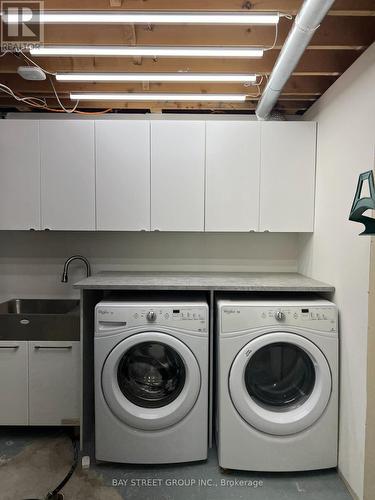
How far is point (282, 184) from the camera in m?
2.20

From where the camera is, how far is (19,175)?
2.19 meters

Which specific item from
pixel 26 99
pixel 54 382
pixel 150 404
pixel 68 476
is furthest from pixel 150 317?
pixel 26 99

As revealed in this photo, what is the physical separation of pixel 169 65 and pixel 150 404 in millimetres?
2237

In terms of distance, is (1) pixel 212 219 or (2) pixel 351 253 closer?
(2) pixel 351 253

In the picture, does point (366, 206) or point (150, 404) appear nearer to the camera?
point (366, 206)

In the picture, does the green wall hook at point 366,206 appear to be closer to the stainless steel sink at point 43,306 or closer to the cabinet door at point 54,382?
the cabinet door at point 54,382

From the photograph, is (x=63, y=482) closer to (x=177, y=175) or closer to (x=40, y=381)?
(x=40, y=381)

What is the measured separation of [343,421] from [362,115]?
1815mm

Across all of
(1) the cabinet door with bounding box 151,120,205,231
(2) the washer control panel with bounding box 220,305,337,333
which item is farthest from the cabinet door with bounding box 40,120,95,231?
(2) the washer control panel with bounding box 220,305,337,333

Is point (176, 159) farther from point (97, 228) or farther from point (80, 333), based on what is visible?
point (80, 333)

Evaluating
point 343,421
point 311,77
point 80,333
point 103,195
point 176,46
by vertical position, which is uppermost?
point 311,77

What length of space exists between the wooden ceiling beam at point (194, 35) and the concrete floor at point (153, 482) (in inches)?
102

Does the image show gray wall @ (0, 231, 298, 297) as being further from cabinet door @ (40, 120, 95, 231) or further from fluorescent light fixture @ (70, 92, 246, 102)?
fluorescent light fixture @ (70, 92, 246, 102)

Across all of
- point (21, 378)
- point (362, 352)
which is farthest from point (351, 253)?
point (21, 378)
